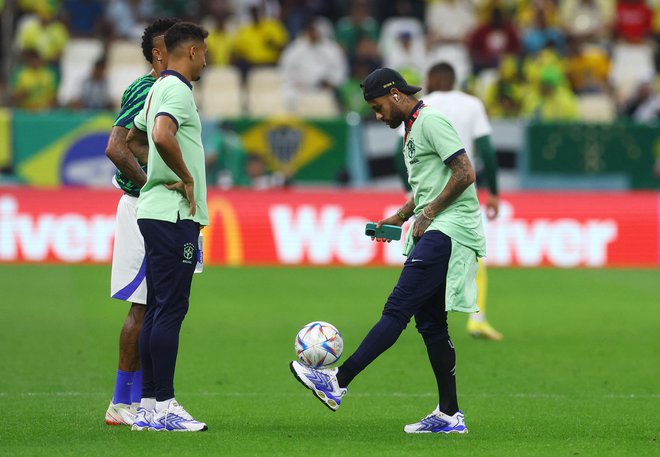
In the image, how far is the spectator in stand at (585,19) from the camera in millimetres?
25828

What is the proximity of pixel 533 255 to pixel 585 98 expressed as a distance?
6.26 metres

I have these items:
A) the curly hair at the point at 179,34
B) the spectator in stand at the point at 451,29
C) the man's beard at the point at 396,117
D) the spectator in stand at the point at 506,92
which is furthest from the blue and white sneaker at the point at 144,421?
the spectator in stand at the point at 451,29

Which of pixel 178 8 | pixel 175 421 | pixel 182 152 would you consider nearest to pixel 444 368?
pixel 175 421

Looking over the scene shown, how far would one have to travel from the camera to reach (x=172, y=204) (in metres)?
7.65

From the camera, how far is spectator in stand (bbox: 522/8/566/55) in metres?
25.0

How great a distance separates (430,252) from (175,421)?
1.86 meters

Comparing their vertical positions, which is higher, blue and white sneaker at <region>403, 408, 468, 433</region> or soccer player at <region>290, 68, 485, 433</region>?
soccer player at <region>290, 68, 485, 433</region>

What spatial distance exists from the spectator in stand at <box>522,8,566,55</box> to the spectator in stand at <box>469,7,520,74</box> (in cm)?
25

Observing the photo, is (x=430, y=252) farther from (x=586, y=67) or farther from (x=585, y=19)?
(x=585, y=19)

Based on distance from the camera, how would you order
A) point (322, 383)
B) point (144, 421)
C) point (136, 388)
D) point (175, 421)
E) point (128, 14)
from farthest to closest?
1. point (128, 14)
2. point (136, 388)
3. point (144, 421)
4. point (175, 421)
5. point (322, 383)

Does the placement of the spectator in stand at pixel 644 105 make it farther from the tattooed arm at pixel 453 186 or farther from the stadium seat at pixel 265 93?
the tattooed arm at pixel 453 186

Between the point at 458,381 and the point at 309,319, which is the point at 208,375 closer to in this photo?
the point at 458,381

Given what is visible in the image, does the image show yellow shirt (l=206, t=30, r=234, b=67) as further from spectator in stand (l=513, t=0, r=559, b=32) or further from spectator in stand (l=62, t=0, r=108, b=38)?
spectator in stand (l=513, t=0, r=559, b=32)

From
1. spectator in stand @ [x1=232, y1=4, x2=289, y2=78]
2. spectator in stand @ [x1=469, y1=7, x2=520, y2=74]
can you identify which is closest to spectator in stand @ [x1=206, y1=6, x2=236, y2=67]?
spectator in stand @ [x1=232, y1=4, x2=289, y2=78]
